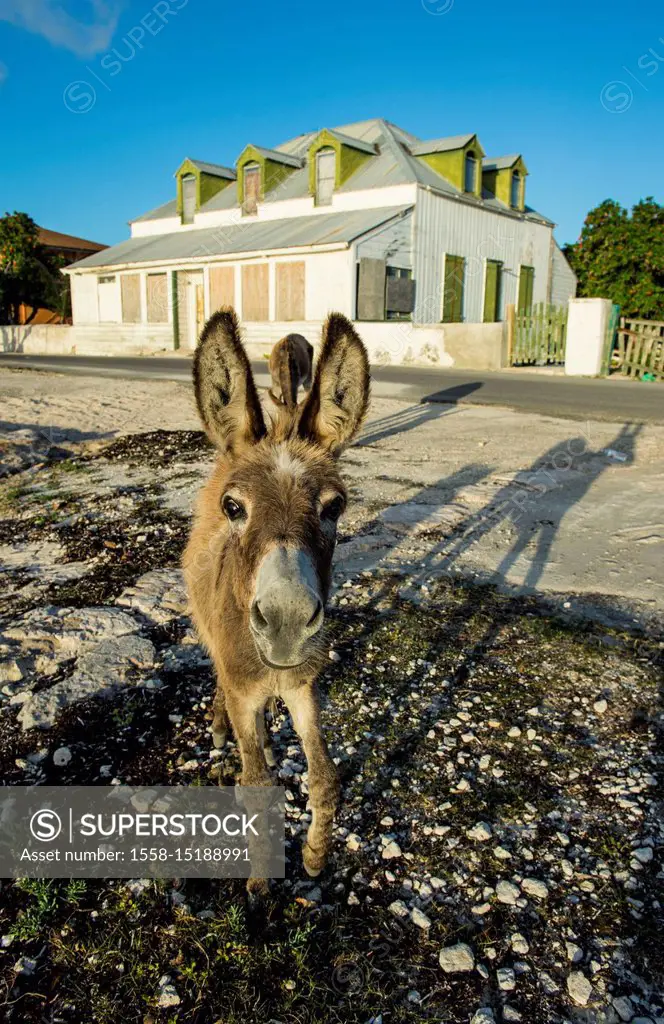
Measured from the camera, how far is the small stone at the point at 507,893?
8.61 ft

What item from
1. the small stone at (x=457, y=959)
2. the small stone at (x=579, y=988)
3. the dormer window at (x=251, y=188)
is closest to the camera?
the small stone at (x=579, y=988)

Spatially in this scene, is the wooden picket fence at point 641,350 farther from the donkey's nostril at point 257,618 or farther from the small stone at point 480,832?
the donkey's nostril at point 257,618

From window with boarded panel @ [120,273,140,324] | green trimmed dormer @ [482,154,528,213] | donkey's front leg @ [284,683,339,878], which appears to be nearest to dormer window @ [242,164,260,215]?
window with boarded panel @ [120,273,140,324]

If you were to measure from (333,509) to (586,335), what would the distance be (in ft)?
76.2

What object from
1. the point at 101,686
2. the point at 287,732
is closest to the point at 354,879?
the point at 287,732

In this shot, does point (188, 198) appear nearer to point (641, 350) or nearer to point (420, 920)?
point (641, 350)

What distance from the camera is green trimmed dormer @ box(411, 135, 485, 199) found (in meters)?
32.1

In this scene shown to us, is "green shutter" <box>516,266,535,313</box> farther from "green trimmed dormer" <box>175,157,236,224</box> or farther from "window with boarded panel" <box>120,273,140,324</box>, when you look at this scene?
"window with boarded panel" <box>120,273,140,324</box>

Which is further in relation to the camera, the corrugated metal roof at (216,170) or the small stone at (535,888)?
the corrugated metal roof at (216,170)

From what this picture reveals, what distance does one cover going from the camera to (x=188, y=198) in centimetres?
3738

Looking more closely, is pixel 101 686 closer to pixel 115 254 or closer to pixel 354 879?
pixel 354 879

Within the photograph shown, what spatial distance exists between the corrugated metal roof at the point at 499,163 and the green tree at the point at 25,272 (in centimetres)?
2833

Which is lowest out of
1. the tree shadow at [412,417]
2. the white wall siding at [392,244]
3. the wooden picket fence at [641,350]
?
the tree shadow at [412,417]

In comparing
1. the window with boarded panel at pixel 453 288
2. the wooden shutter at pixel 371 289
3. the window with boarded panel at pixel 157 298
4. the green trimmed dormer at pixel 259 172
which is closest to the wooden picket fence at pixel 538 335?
the wooden shutter at pixel 371 289
